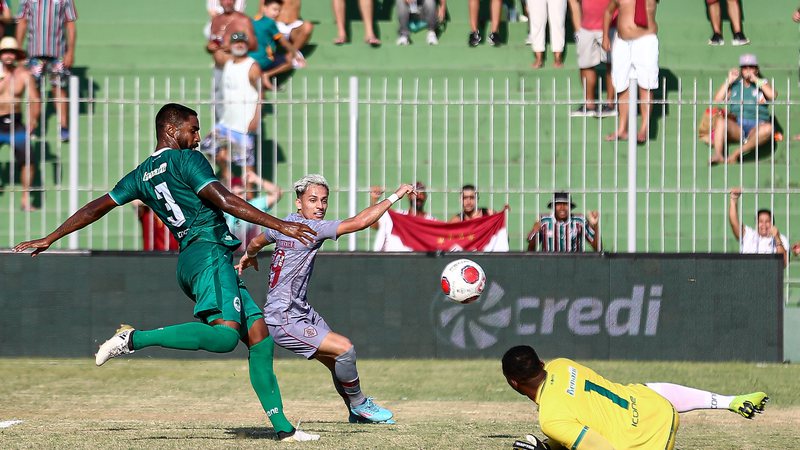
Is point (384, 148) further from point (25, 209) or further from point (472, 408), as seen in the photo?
point (472, 408)

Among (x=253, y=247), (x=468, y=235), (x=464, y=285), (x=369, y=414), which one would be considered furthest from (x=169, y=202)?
(x=468, y=235)

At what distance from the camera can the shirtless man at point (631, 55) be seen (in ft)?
54.8

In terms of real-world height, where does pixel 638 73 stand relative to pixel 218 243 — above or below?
above

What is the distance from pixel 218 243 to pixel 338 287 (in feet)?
21.7

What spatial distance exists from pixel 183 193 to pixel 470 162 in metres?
8.64

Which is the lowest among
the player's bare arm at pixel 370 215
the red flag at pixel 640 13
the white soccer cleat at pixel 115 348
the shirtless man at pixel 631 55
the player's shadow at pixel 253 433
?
the player's shadow at pixel 253 433

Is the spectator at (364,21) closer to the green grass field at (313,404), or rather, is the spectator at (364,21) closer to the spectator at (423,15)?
the spectator at (423,15)

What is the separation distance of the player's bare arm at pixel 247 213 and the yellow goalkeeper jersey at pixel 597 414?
1.84 metres

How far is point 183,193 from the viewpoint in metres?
9.03

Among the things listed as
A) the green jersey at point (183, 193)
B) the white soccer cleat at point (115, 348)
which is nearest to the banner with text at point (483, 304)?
the green jersey at point (183, 193)

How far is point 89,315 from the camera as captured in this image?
51.3 feet

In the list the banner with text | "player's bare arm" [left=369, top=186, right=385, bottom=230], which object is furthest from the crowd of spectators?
the banner with text

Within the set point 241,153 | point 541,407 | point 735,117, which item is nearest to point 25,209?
point 241,153

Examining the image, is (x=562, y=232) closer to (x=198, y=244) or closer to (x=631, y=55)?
(x=631, y=55)
